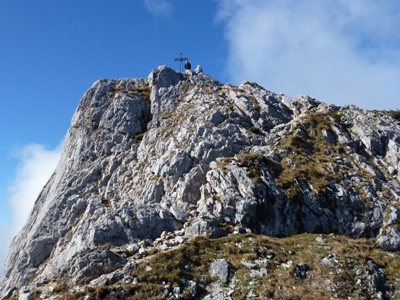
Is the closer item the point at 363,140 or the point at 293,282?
the point at 293,282

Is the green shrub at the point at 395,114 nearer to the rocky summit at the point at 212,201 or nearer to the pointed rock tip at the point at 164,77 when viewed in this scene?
the rocky summit at the point at 212,201

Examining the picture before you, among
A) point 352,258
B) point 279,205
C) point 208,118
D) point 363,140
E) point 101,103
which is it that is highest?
point 101,103

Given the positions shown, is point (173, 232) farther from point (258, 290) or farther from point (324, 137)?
point (324, 137)

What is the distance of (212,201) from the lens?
3722cm

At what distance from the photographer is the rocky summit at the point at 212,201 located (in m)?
26.5

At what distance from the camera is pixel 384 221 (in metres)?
36.7

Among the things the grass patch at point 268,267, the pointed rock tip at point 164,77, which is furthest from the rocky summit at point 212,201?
the pointed rock tip at point 164,77

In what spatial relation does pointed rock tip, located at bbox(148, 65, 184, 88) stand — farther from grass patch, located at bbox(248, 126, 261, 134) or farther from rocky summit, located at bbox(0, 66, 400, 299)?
grass patch, located at bbox(248, 126, 261, 134)

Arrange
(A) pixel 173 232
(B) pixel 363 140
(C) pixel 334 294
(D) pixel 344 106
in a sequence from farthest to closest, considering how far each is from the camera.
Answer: (D) pixel 344 106 → (B) pixel 363 140 → (A) pixel 173 232 → (C) pixel 334 294

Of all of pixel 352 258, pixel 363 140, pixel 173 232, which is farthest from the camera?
pixel 363 140

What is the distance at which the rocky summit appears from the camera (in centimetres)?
2647

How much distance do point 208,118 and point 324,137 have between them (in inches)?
652

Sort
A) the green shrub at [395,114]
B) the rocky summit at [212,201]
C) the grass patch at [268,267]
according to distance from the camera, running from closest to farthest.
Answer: the grass patch at [268,267]
the rocky summit at [212,201]
the green shrub at [395,114]

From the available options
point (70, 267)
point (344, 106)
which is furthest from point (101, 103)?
point (344, 106)
